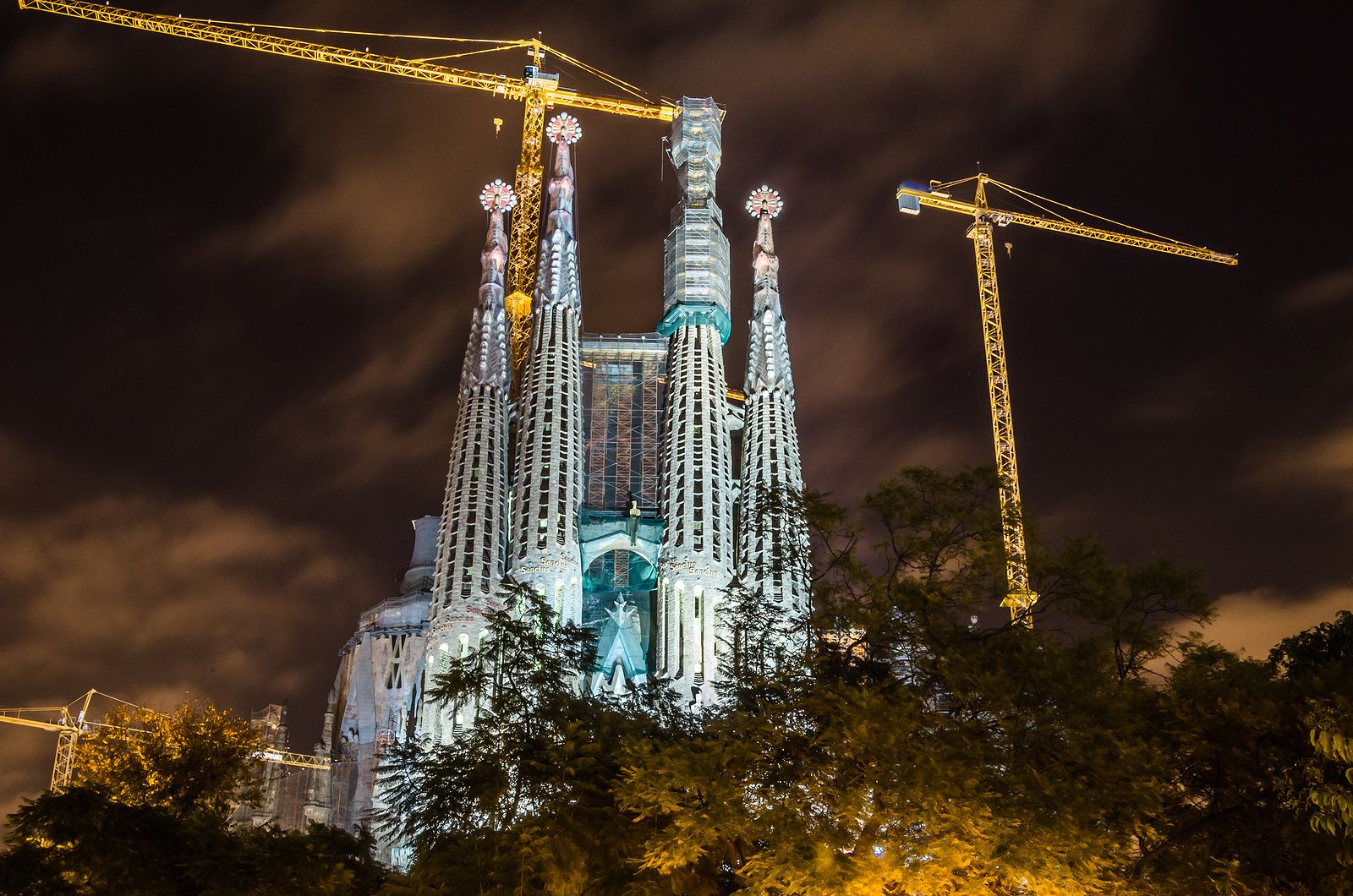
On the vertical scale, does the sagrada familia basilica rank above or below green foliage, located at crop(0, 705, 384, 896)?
above

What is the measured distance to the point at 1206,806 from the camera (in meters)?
27.8

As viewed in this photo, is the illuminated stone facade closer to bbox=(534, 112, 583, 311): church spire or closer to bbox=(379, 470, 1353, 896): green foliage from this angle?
bbox=(534, 112, 583, 311): church spire

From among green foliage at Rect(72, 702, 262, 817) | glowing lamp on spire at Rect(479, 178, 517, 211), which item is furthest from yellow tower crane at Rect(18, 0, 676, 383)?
green foliage at Rect(72, 702, 262, 817)

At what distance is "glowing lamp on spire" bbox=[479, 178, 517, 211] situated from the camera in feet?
284

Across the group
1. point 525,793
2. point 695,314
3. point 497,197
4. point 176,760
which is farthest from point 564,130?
point 525,793

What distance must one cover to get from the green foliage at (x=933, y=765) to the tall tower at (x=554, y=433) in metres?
37.6

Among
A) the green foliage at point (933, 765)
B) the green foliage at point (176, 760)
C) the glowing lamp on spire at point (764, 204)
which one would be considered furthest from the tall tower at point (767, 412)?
the green foliage at point (933, 765)

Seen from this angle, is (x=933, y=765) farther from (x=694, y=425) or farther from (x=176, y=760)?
(x=694, y=425)

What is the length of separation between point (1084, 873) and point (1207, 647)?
1037 centimetres

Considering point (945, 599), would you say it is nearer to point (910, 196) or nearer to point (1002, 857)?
point (1002, 857)

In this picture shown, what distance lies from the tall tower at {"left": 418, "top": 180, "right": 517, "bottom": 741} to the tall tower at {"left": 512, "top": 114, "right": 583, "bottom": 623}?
1305 mm

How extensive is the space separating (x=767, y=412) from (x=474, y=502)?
1803cm

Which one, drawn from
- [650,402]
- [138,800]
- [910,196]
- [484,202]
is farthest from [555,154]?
[138,800]

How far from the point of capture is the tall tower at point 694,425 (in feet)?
227
